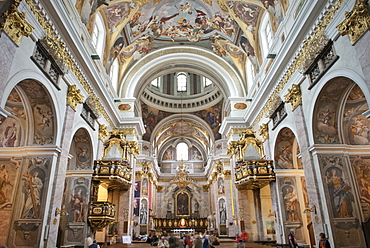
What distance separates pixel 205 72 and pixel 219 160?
8153 millimetres

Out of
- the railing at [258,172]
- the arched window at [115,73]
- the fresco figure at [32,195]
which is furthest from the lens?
the arched window at [115,73]

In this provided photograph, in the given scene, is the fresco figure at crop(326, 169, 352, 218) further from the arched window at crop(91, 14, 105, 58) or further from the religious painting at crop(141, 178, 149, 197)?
the religious painting at crop(141, 178, 149, 197)

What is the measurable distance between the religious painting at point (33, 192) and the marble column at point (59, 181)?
1.21ft

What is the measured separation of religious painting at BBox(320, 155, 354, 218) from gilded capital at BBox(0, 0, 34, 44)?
8868 millimetres

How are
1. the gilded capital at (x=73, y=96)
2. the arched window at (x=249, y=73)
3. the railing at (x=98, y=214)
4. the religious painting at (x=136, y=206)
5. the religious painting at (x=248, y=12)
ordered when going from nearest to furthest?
the gilded capital at (x=73, y=96)
the railing at (x=98, y=214)
the religious painting at (x=248, y=12)
the arched window at (x=249, y=73)
the religious painting at (x=136, y=206)

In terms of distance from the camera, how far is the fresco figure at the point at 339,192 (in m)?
8.02

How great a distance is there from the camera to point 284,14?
35.6ft

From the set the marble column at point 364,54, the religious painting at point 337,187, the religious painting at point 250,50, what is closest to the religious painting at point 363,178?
the religious painting at point 337,187

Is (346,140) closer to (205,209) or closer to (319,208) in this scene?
(319,208)

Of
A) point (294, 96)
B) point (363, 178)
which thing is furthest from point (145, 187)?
point (363, 178)

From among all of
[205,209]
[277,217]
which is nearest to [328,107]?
[277,217]

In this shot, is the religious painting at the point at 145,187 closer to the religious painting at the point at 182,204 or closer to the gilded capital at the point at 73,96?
the religious painting at the point at 182,204

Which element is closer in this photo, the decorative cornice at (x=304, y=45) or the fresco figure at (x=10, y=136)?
the decorative cornice at (x=304, y=45)

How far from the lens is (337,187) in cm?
830
